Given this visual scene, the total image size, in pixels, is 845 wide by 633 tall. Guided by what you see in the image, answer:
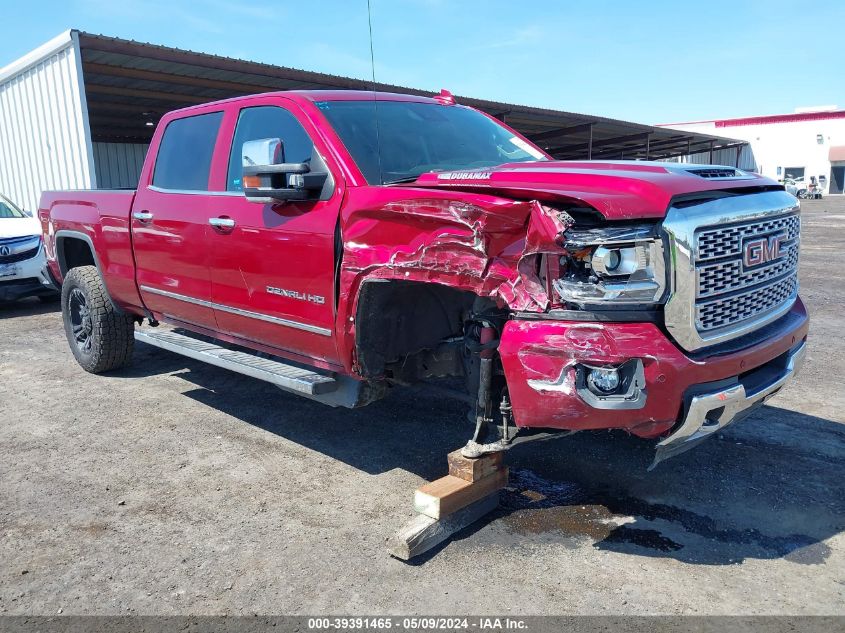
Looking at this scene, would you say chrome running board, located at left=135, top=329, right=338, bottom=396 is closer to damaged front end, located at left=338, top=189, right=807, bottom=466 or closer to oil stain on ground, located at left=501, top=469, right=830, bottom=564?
damaged front end, located at left=338, top=189, right=807, bottom=466

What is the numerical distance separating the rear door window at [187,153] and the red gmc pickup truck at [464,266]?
0.02 m

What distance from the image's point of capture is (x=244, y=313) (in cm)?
418

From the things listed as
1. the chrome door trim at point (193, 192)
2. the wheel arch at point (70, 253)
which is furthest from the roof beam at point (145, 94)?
the chrome door trim at point (193, 192)

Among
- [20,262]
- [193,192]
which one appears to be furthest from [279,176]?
[20,262]

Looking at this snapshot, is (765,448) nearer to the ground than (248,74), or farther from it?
nearer to the ground

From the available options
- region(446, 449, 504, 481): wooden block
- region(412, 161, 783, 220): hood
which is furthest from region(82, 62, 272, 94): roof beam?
region(446, 449, 504, 481): wooden block

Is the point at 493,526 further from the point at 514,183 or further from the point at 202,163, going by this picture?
the point at 202,163

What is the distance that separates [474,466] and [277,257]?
5.20 feet

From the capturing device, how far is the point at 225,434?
180 inches

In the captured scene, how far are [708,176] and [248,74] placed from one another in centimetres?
1141

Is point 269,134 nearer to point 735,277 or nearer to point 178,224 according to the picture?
point 178,224

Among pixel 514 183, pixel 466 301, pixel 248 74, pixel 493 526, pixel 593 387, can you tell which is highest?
pixel 248 74

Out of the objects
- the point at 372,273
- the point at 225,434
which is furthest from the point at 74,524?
the point at 372,273

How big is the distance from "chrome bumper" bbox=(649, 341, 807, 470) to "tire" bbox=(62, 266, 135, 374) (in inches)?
184
